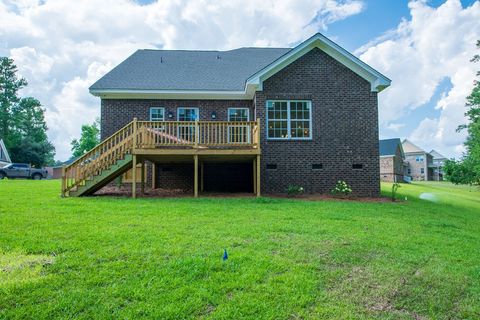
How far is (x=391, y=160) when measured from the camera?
37.7m

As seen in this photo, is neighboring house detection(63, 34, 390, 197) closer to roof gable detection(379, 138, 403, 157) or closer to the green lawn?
the green lawn

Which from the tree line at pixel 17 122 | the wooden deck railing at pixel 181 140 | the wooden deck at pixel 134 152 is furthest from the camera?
the tree line at pixel 17 122

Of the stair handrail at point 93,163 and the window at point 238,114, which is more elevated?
the window at point 238,114

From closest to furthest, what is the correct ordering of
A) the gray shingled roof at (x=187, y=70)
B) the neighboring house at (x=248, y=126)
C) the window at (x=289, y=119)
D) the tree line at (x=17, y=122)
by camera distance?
the neighboring house at (x=248, y=126), the window at (x=289, y=119), the gray shingled roof at (x=187, y=70), the tree line at (x=17, y=122)

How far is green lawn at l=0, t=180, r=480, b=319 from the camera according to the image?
3119mm

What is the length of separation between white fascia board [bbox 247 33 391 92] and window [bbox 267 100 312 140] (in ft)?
3.57

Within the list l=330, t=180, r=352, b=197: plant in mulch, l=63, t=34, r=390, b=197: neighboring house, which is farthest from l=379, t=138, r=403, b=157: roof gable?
l=330, t=180, r=352, b=197: plant in mulch

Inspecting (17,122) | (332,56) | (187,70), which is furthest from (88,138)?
(332,56)

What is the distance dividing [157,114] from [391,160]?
31910 millimetres

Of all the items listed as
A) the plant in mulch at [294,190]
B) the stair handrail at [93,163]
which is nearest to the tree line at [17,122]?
the stair handrail at [93,163]

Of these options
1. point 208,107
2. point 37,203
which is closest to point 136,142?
point 37,203

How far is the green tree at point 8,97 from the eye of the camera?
47500 mm

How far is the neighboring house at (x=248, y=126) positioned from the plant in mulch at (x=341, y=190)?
0.29 meters

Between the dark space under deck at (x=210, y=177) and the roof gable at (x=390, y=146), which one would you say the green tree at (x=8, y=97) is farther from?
the roof gable at (x=390, y=146)
